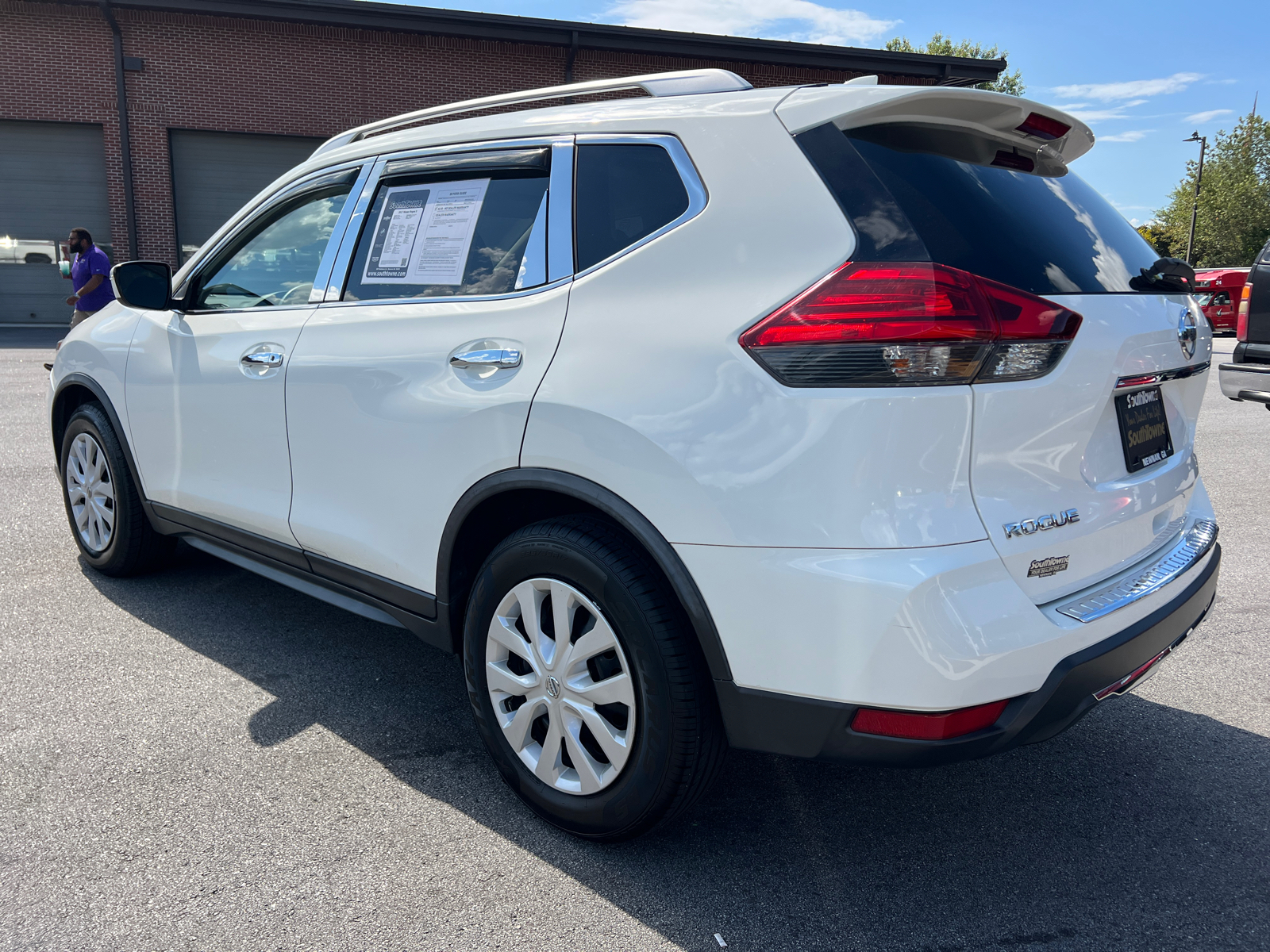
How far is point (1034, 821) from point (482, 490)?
174 centimetres

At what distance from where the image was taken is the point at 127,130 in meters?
20.2

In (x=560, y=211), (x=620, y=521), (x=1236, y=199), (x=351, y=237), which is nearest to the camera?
(x=620, y=521)

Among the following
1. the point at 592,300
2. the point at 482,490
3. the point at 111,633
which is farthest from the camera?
the point at 111,633

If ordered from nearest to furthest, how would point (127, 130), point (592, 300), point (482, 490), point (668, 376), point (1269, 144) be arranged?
1. point (668, 376)
2. point (592, 300)
3. point (482, 490)
4. point (127, 130)
5. point (1269, 144)

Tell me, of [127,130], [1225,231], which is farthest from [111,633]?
[1225,231]

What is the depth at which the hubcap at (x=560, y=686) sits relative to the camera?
229cm

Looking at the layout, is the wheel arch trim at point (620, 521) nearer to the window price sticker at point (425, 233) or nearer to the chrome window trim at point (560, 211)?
the chrome window trim at point (560, 211)

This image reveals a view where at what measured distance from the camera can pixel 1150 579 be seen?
7.50 ft

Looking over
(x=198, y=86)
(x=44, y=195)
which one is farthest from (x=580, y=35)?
(x=44, y=195)

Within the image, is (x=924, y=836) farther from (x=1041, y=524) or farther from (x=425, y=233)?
(x=425, y=233)

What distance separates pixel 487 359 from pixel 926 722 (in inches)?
54.1

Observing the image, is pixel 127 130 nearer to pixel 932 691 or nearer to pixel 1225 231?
pixel 932 691

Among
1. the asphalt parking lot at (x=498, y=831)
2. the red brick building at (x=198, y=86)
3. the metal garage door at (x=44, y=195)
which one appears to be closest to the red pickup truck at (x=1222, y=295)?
the red brick building at (x=198, y=86)

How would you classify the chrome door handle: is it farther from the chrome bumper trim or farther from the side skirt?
the chrome bumper trim
